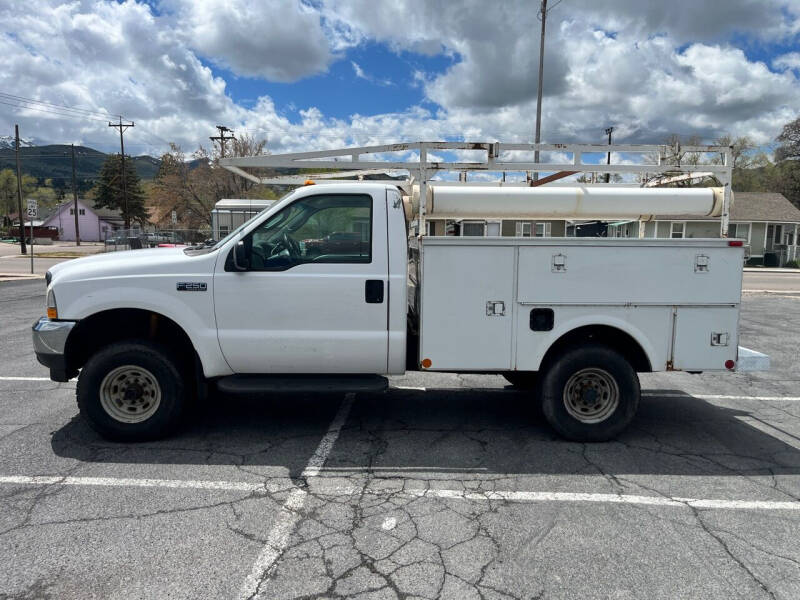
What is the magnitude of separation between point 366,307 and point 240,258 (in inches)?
41.7

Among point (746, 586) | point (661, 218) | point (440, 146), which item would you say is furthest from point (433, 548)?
point (661, 218)

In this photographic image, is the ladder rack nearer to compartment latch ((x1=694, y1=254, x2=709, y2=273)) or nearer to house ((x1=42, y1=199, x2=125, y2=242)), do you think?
compartment latch ((x1=694, y1=254, x2=709, y2=273))

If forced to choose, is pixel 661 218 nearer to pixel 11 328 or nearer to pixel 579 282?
pixel 579 282

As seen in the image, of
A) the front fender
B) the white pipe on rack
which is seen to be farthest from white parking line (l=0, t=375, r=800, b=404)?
the front fender

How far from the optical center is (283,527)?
3.41 metres

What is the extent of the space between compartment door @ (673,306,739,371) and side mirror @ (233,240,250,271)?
3502 mm

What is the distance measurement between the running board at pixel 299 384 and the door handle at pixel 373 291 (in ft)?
2.24

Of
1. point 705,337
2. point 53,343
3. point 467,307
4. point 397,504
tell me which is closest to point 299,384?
point 397,504

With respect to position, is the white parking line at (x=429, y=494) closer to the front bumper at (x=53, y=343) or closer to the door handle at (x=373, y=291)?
the front bumper at (x=53, y=343)

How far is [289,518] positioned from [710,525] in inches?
103

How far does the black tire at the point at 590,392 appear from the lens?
4637 mm

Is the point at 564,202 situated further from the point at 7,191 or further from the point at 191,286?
the point at 7,191

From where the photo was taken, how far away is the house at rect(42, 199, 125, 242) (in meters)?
79.9

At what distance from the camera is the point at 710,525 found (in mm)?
3510
